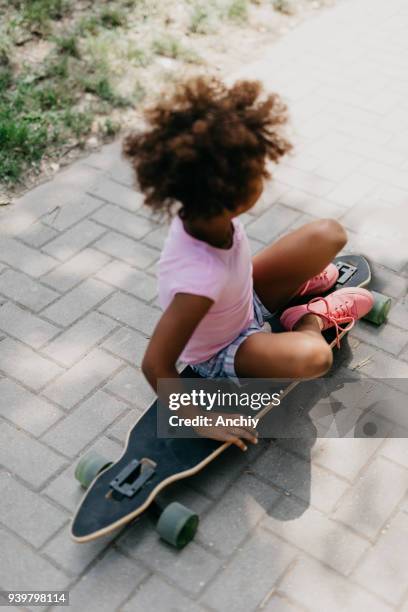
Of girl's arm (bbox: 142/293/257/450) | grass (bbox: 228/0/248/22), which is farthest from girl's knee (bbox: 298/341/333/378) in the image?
grass (bbox: 228/0/248/22)

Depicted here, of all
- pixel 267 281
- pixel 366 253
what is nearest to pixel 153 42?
pixel 366 253

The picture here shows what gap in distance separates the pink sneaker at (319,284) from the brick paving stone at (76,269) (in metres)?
1.09

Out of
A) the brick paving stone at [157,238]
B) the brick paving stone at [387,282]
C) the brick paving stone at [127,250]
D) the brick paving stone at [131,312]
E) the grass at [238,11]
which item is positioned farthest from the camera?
the grass at [238,11]

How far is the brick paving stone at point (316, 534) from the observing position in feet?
9.06

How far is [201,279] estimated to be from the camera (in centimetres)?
271

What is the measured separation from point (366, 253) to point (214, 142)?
1.75 meters

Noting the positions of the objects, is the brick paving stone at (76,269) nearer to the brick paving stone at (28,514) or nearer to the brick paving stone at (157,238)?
the brick paving stone at (157,238)

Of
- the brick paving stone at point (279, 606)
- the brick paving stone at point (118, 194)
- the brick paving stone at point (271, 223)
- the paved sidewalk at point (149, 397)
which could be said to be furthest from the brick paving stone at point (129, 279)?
the brick paving stone at point (279, 606)

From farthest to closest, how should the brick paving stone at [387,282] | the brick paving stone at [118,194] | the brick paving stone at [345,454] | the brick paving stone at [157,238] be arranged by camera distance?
the brick paving stone at [118,194] → the brick paving stone at [157,238] → the brick paving stone at [387,282] → the brick paving stone at [345,454]

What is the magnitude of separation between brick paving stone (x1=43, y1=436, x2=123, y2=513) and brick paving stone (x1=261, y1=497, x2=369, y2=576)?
2.15 ft

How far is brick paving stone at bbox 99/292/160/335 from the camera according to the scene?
12.2 ft

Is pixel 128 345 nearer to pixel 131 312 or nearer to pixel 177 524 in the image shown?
pixel 131 312

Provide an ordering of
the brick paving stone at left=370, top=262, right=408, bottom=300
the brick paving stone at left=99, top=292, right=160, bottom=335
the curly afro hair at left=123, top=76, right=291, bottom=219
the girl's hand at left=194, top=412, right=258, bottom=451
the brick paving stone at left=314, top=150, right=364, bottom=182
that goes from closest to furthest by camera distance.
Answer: the curly afro hair at left=123, top=76, right=291, bottom=219
the girl's hand at left=194, top=412, right=258, bottom=451
the brick paving stone at left=99, top=292, right=160, bottom=335
the brick paving stone at left=370, top=262, right=408, bottom=300
the brick paving stone at left=314, top=150, right=364, bottom=182

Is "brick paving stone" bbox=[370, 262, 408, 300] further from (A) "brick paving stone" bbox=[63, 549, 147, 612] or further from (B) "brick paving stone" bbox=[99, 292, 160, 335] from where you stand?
(A) "brick paving stone" bbox=[63, 549, 147, 612]
